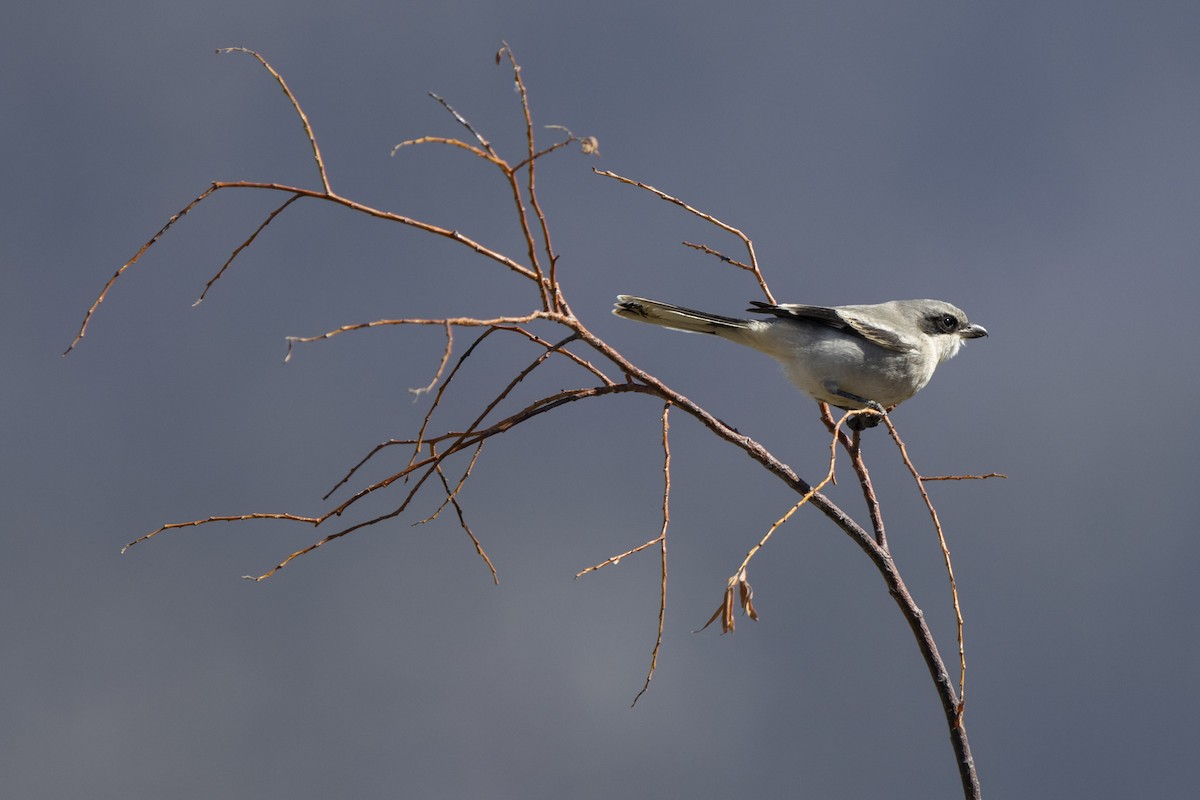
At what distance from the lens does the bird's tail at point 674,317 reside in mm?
1987

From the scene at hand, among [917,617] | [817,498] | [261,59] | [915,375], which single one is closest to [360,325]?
[261,59]

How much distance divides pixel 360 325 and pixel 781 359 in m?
1.27

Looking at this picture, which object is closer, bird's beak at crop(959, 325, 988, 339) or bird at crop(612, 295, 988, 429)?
bird at crop(612, 295, 988, 429)

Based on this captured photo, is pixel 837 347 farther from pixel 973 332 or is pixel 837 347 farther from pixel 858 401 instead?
pixel 973 332

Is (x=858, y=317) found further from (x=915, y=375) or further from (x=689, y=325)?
(x=689, y=325)

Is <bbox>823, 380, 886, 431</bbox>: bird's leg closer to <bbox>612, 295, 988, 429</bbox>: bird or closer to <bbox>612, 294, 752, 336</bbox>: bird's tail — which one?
<bbox>612, 295, 988, 429</bbox>: bird

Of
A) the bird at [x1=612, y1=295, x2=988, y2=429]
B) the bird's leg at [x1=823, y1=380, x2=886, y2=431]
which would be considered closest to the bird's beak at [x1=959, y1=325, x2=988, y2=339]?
the bird at [x1=612, y1=295, x2=988, y2=429]

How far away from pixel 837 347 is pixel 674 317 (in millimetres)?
361

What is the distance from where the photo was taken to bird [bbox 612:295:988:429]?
214 centimetres

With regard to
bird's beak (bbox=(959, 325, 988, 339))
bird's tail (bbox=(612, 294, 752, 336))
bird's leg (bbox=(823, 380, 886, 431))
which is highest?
bird's beak (bbox=(959, 325, 988, 339))

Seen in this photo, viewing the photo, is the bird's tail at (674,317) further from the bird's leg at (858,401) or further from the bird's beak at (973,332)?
the bird's beak at (973,332)

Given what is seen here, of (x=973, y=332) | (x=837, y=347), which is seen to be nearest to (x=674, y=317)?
(x=837, y=347)

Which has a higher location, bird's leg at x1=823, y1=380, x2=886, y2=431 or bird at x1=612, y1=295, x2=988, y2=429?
bird at x1=612, y1=295, x2=988, y2=429

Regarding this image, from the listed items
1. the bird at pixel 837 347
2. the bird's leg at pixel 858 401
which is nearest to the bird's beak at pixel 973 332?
the bird at pixel 837 347
